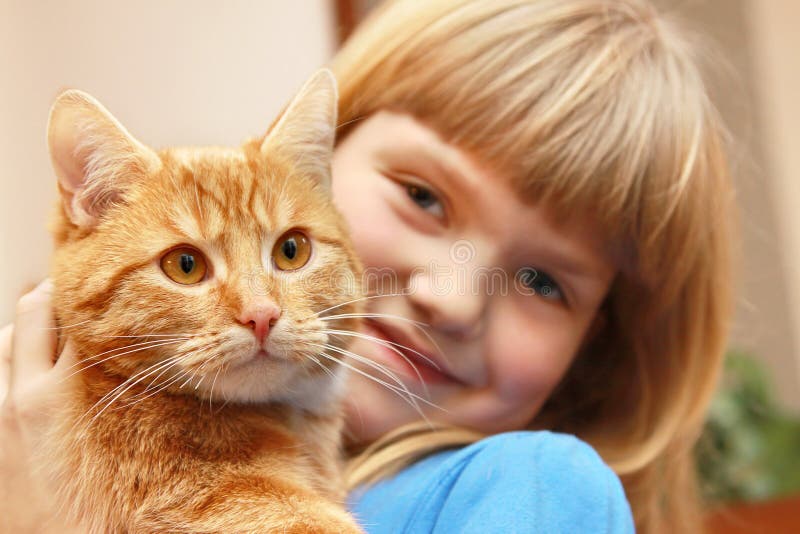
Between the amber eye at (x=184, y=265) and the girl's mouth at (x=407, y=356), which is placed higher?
the amber eye at (x=184, y=265)

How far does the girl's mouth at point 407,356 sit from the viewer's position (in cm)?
116

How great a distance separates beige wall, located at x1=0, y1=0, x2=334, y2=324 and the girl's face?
0.37 m

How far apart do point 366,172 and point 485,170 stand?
193mm

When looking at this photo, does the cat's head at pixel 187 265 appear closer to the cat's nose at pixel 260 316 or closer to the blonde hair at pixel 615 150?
the cat's nose at pixel 260 316

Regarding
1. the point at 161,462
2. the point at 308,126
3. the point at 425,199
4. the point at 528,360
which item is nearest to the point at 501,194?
the point at 425,199

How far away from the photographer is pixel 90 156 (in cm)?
80

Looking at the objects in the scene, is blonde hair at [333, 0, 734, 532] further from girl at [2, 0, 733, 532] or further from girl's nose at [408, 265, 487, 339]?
girl's nose at [408, 265, 487, 339]

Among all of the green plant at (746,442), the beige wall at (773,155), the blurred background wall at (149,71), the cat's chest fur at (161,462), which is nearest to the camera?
the cat's chest fur at (161,462)

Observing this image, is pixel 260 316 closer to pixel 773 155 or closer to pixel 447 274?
pixel 447 274

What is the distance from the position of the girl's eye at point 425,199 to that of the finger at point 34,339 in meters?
0.56

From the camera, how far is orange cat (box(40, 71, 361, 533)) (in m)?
0.74

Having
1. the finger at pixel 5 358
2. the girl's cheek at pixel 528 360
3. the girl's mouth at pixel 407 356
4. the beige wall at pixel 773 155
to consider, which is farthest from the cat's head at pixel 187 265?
the beige wall at pixel 773 155

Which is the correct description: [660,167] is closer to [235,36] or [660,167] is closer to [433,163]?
[433,163]

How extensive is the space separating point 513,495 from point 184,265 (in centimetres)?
48
